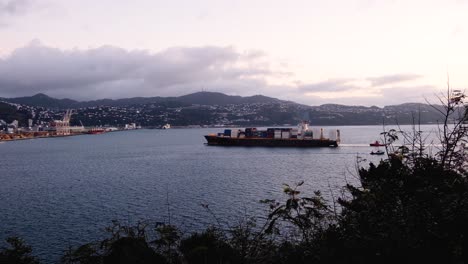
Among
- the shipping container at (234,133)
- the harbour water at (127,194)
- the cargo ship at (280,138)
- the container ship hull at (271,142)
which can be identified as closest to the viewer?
the harbour water at (127,194)

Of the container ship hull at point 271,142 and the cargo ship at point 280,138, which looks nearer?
the container ship hull at point 271,142

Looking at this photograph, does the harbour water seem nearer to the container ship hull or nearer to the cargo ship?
the container ship hull

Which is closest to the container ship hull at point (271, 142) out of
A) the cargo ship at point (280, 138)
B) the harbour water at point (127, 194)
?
the cargo ship at point (280, 138)

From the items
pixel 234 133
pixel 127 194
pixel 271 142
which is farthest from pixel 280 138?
pixel 127 194

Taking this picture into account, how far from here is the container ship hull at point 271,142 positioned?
82.0m

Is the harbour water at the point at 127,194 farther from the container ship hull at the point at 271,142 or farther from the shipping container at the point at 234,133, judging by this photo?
the shipping container at the point at 234,133

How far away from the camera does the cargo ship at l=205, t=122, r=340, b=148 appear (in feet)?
273

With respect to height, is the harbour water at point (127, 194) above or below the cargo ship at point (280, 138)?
below

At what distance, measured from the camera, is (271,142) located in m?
86.6

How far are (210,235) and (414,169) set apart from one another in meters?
4.59

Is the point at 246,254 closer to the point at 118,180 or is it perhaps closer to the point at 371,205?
the point at 371,205

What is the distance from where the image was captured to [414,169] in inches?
344

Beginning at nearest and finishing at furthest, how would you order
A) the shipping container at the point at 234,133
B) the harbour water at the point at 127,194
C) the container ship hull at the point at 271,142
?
the harbour water at the point at 127,194, the container ship hull at the point at 271,142, the shipping container at the point at 234,133

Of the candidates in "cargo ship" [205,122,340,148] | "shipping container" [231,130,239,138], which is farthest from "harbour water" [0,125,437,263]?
"shipping container" [231,130,239,138]
